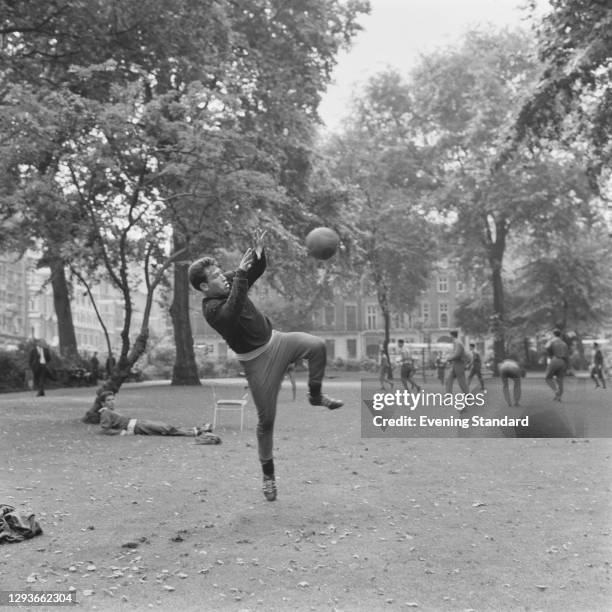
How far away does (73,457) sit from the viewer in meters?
12.5

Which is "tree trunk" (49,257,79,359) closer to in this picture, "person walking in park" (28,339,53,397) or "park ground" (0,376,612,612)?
"person walking in park" (28,339,53,397)

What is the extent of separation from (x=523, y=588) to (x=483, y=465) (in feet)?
20.5

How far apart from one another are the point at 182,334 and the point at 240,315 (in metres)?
27.2

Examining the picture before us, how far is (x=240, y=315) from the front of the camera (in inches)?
313

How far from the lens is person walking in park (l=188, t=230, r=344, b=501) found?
25.8 feet

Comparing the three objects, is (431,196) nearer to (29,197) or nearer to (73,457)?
(29,197)

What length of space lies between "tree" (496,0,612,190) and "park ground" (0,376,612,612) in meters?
8.79

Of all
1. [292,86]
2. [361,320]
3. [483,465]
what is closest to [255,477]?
[483,465]

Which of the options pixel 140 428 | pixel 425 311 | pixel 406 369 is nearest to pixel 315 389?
pixel 140 428

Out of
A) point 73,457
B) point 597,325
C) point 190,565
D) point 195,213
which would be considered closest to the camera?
point 190,565

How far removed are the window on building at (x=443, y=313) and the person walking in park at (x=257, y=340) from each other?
9554cm

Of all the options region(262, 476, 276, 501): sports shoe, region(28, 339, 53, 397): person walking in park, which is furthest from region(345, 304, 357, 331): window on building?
region(262, 476, 276, 501): sports shoe

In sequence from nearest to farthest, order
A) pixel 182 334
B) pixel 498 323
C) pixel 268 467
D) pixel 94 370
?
pixel 268 467 → pixel 182 334 → pixel 94 370 → pixel 498 323

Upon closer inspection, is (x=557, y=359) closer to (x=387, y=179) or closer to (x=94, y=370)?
(x=94, y=370)
